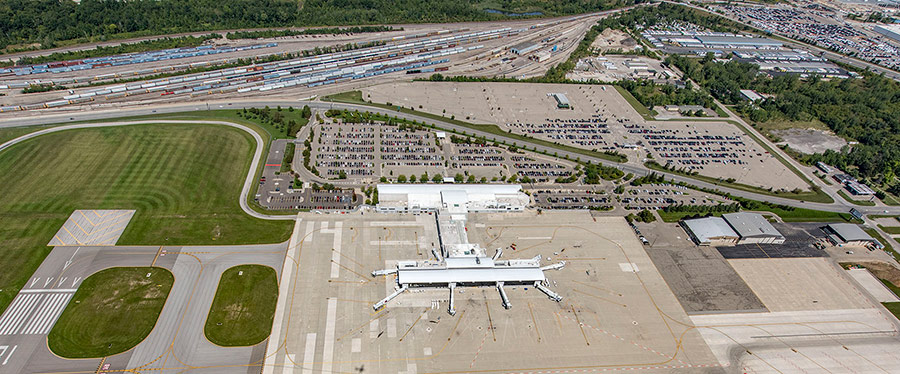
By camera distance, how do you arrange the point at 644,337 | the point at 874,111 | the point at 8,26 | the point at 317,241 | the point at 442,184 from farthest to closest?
the point at 8,26, the point at 874,111, the point at 442,184, the point at 317,241, the point at 644,337

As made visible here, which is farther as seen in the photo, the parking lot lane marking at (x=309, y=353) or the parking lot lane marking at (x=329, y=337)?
the parking lot lane marking at (x=329, y=337)

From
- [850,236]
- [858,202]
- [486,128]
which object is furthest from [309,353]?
[858,202]

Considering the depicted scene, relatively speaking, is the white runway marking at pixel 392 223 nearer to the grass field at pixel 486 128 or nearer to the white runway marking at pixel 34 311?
the grass field at pixel 486 128

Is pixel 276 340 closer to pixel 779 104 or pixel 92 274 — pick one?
pixel 92 274

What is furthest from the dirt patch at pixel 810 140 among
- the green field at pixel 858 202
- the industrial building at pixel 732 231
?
the industrial building at pixel 732 231

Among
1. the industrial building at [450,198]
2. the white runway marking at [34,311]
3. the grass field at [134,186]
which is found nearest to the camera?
the white runway marking at [34,311]

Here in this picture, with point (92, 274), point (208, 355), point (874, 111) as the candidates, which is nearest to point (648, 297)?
point (208, 355)
